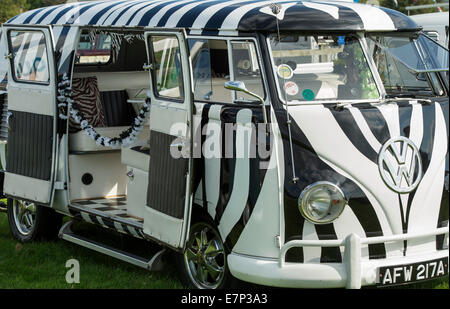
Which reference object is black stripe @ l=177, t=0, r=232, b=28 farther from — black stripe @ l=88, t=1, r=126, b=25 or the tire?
the tire

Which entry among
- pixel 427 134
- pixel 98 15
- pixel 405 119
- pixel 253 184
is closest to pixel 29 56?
pixel 98 15

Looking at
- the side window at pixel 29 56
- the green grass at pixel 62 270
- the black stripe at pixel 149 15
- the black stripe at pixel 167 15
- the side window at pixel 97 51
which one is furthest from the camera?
the side window at pixel 97 51

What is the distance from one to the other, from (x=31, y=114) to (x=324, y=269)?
3.40 m

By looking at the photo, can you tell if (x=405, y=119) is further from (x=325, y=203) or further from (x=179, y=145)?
(x=179, y=145)

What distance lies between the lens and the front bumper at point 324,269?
559cm

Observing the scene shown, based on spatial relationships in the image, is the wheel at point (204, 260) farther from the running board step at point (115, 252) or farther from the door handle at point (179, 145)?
the door handle at point (179, 145)

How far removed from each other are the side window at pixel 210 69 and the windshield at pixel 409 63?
1084mm

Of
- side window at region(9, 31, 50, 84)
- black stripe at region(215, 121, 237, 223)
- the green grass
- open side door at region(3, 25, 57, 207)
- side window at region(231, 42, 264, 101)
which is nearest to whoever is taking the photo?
black stripe at region(215, 121, 237, 223)

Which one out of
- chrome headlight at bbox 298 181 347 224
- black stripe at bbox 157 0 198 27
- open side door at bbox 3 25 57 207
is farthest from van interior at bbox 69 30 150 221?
chrome headlight at bbox 298 181 347 224

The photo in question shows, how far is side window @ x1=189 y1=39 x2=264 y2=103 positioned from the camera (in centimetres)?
612

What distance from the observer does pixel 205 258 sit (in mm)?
6426

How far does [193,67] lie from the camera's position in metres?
6.43

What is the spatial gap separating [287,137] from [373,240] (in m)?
0.85

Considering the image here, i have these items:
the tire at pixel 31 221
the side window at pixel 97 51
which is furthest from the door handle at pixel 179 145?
the side window at pixel 97 51
